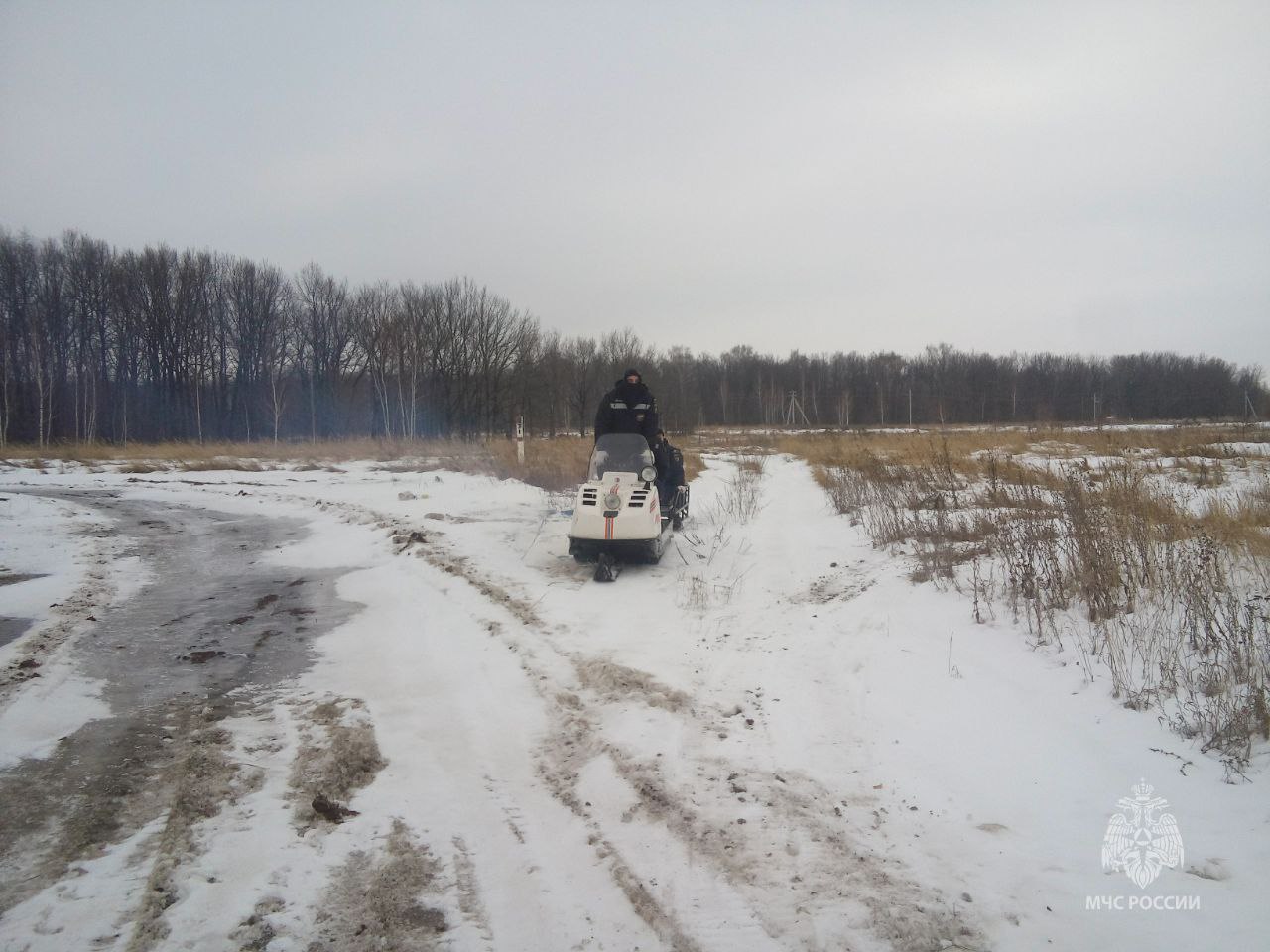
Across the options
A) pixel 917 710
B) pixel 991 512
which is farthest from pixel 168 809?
pixel 991 512

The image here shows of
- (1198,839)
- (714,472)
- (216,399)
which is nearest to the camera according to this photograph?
(1198,839)

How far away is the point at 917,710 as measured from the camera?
13.6 feet

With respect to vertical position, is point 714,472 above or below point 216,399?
below

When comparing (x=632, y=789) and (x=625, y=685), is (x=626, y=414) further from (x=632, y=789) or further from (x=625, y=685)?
(x=632, y=789)

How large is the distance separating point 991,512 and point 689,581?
441 centimetres

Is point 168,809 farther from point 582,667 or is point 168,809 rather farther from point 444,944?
point 582,667

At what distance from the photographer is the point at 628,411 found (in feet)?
29.1

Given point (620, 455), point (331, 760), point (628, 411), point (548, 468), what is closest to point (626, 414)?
point (628, 411)

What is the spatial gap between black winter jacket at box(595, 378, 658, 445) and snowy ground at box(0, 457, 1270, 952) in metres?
2.93

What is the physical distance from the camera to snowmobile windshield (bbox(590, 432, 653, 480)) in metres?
8.21

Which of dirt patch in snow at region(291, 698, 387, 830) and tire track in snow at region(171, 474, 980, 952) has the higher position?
dirt patch in snow at region(291, 698, 387, 830)

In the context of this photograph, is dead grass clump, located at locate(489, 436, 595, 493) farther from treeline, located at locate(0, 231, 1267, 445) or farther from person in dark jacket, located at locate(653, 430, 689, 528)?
treeline, located at locate(0, 231, 1267, 445)

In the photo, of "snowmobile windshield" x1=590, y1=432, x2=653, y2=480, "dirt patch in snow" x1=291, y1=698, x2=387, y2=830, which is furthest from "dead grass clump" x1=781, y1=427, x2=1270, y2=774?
"dirt patch in snow" x1=291, y1=698, x2=387, y2=830

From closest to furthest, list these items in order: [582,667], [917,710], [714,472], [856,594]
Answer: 1. [917,710]
2. [582,667]
3. [856,594]
4. [714,472]
